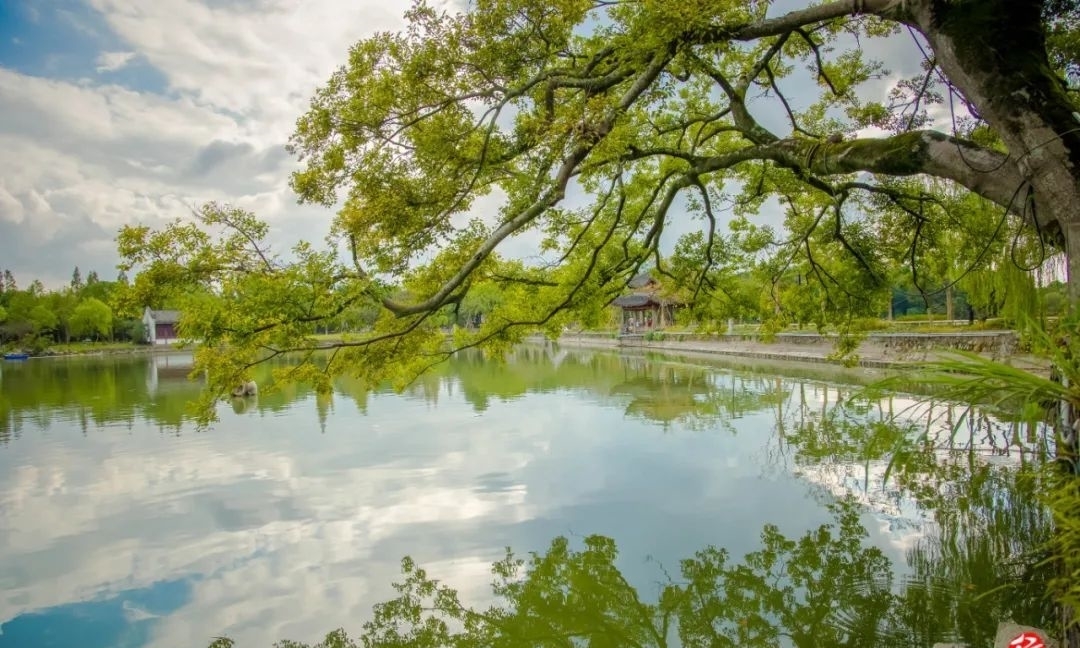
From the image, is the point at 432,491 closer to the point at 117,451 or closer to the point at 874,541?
the point at 874,541

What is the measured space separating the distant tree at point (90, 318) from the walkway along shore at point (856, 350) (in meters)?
35.9

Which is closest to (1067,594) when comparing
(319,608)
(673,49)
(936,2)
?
(936,2)

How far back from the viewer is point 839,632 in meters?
3.53

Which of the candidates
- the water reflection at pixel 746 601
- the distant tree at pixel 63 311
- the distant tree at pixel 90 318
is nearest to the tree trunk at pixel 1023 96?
the water reflection at pixel 746 601

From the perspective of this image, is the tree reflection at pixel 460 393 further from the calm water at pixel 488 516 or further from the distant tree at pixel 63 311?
the distant tree at pixel 63 311

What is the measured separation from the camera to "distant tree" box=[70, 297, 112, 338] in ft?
144

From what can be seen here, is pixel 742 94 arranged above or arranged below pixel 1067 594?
above

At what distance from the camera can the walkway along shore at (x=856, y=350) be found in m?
11.6

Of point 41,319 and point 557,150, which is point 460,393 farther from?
point 41,319

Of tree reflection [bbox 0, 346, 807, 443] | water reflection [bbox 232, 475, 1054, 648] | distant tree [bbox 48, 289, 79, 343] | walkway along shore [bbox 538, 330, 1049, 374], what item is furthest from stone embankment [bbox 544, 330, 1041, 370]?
distant tree [bbox 48, 289, 79, 343]

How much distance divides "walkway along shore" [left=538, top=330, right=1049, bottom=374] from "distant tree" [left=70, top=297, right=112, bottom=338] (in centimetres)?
3588

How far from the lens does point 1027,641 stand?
135 centimetres

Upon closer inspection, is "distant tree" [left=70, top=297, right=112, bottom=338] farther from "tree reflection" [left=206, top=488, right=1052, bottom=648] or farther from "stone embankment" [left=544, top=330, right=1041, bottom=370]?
"tree reflection" [left=206, top=488, right=1052, bottom=648]

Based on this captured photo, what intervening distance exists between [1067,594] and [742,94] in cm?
448
